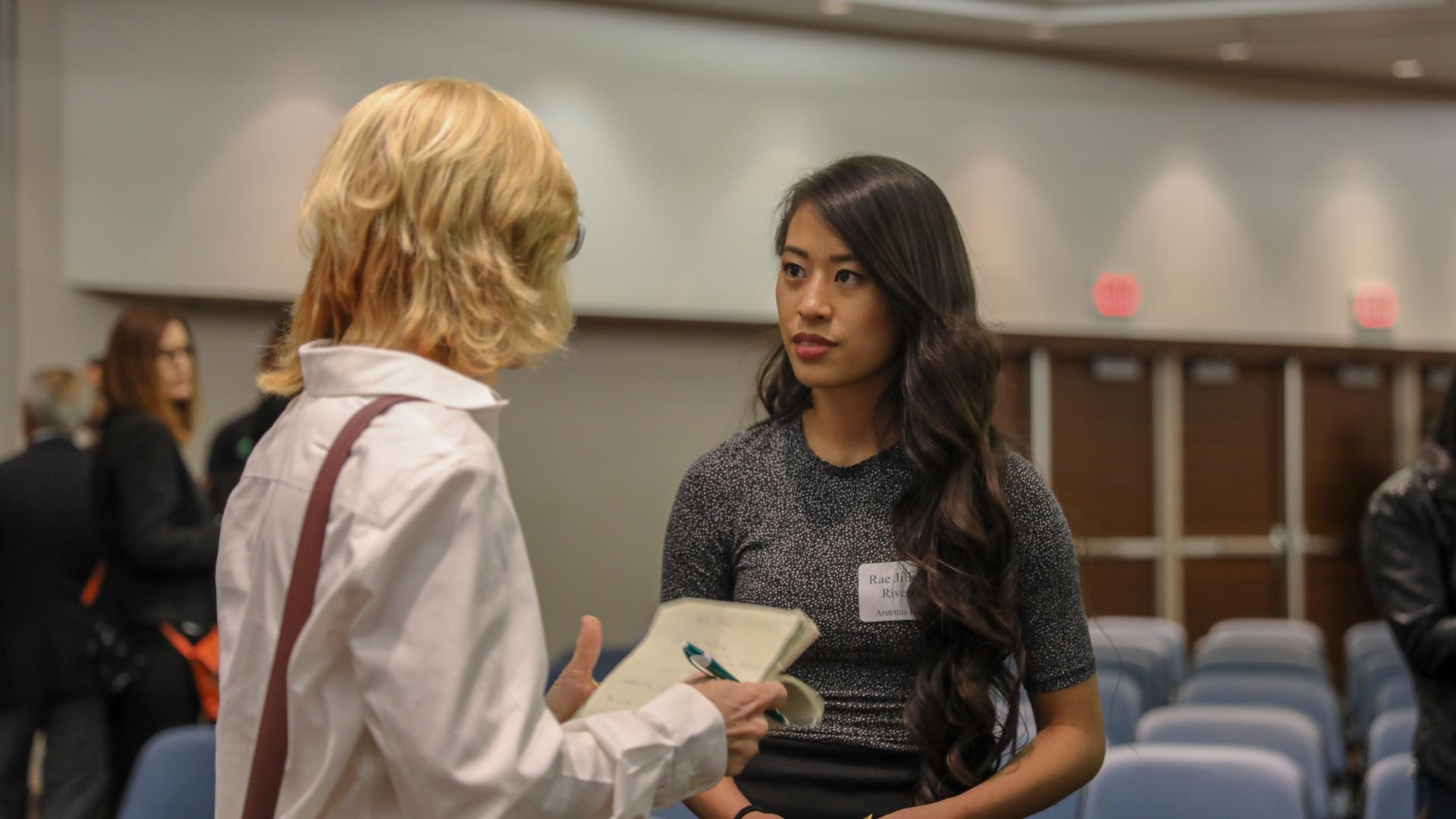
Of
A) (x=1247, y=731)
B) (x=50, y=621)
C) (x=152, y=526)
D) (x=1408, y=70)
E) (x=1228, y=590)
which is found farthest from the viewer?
(x=1228, y=590)

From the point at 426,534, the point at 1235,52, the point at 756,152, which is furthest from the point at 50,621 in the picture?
the point at 1235,52

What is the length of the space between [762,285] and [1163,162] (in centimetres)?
265

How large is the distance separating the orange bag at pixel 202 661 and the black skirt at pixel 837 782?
240 centimetres

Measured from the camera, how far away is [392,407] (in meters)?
1.17

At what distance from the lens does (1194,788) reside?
9.46 ft

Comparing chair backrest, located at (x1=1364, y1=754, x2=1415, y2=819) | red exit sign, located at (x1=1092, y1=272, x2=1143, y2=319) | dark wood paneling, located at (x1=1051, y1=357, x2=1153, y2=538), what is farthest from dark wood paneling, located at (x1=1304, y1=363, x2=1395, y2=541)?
chair backrest, located at (x1=1364, y1=754, x2=1415, y2=819)

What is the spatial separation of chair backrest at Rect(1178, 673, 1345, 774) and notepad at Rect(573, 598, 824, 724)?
146 inches

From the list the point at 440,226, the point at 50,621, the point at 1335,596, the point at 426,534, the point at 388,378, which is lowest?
the point at 1335,596

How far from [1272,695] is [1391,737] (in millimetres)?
1003

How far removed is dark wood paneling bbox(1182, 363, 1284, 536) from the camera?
8625mm

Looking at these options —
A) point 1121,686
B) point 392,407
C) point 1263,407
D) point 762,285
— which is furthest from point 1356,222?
point 392,407

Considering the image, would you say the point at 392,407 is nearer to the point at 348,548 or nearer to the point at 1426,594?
the point at 348,548

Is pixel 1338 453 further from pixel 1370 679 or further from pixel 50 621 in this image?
pixel 50 621

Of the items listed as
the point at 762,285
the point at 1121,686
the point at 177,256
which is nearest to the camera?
the point at 1121,686
